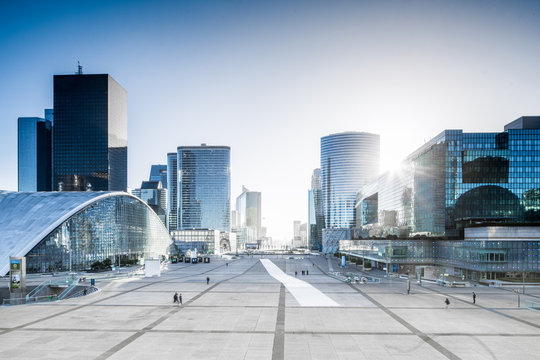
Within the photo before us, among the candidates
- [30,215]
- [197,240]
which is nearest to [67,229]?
[30,215]

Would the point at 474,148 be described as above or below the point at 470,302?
above

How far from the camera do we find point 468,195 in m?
88.1

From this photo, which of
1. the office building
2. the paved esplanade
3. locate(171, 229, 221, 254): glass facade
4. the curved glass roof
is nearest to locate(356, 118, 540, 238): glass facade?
the office building

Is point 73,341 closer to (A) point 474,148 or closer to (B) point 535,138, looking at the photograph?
(A) point 474,148

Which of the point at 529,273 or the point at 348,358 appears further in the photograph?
the point at 529,273

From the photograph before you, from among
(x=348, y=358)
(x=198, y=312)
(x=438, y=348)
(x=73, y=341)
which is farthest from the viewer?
(x=198, y=312)

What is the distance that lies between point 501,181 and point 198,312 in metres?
84.8

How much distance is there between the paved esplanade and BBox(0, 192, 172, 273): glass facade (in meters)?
34.8

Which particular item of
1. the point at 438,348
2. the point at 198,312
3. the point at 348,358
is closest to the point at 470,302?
the point at 438,348

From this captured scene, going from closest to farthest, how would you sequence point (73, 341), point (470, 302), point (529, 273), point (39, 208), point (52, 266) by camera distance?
point (73, 341), point (470, 302), point (529, 273), point (52, 266), point (39, 208)

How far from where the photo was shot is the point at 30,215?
74.9 m

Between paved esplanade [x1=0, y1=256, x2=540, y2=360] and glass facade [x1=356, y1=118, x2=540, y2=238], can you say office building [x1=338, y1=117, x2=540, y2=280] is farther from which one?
paved esplanade [x1=0, y1=256, x2=540, y2=360]

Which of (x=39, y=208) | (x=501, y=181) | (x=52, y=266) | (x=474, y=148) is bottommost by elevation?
(x=52, y=266)

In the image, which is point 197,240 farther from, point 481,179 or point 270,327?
point 270,327
